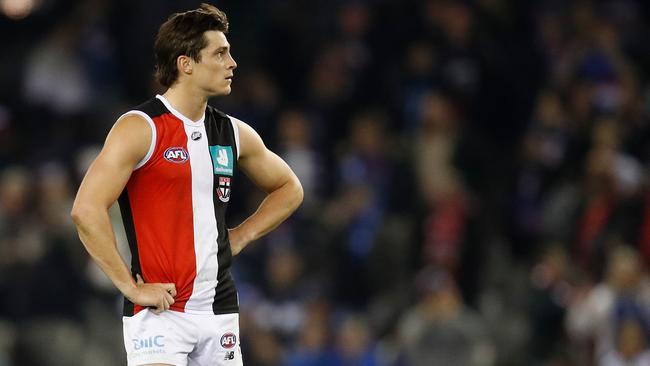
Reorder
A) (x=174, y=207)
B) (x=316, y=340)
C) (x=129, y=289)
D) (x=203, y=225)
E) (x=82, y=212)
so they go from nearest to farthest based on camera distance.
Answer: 1. (x=82, y=212)
2. (x=129, y=289)
3. (x=174, y=207)
4. (x=203, y=225)
5. (x=316, y=340)

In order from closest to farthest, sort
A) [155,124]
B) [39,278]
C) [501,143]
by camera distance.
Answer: [155,124] < [39,278] < [501,143]

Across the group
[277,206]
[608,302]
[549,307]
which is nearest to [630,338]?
[608,302]

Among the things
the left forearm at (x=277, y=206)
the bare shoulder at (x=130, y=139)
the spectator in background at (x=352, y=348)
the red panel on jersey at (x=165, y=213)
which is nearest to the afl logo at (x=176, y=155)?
the red panel on jersey at (x=165, y=213)

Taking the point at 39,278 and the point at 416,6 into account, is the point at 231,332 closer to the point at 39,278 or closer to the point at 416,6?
the point at 39,278

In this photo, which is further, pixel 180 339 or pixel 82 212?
pixel 180 339

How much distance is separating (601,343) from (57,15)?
7599 millimetres

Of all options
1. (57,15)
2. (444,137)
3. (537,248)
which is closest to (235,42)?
(57,15)

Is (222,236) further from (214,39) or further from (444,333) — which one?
(444,333)

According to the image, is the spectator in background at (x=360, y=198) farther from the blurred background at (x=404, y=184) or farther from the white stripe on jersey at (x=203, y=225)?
the white stripe on jersey at (x=203, y=225)

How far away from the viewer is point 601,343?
11453 millimetres

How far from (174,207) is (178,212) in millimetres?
30

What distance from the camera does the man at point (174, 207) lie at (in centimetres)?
623

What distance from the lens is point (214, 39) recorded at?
6488mm

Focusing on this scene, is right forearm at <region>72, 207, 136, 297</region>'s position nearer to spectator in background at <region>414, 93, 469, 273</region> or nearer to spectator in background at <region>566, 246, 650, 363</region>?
spectator in background at <region>566, 246, 650, 363</region>
